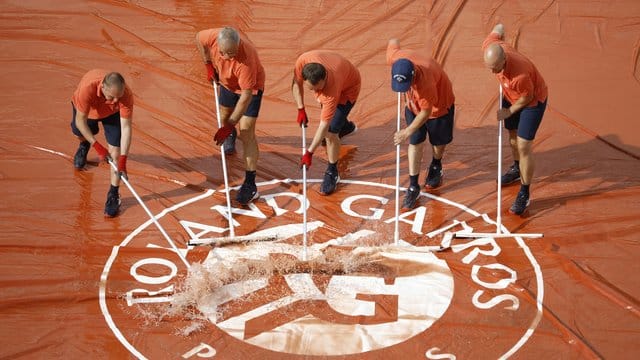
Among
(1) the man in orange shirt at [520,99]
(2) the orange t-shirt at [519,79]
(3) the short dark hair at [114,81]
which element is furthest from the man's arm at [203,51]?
(2) the orange t-shirt at [519,79]

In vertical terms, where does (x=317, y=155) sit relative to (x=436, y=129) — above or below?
below

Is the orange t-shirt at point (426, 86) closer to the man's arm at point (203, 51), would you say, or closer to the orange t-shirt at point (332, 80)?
the orange t-shirt at point (332, 80)

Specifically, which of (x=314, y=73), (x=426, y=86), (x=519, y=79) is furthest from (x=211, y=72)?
(x=519, y=79)

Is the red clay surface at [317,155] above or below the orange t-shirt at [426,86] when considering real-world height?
below

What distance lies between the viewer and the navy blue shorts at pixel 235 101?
739cm

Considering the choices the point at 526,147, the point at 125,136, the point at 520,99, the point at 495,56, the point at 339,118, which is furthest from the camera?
the point at 339,118

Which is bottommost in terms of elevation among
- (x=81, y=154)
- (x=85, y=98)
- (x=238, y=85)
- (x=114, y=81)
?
(x=81, y=154)

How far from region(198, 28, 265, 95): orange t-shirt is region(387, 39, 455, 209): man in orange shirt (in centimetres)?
115

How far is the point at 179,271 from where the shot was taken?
6.67 m

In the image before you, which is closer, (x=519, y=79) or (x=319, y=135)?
(x=519, y=79)

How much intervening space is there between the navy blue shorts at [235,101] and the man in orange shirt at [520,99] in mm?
1966

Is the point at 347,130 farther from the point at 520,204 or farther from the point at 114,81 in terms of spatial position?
the point at 114,81

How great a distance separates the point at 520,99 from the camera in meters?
6.98

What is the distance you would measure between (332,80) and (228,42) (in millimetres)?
905
